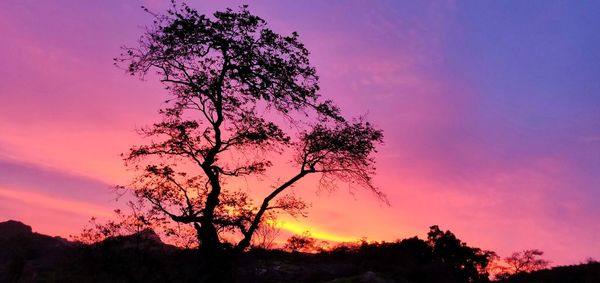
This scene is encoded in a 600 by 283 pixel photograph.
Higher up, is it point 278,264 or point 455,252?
point 455,252

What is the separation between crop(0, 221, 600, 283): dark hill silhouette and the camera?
73.0 ft

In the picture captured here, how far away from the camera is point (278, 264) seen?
61.1 metres

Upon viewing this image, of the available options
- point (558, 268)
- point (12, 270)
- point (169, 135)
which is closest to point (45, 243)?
point (12, 270)

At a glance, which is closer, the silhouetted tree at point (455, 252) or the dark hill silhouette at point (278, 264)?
the dark hill silhouette at point (278, 264)

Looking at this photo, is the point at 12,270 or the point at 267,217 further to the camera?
the point at 12,270

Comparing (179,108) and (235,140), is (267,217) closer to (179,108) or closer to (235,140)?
(235,140)

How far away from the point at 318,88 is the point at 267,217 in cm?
670

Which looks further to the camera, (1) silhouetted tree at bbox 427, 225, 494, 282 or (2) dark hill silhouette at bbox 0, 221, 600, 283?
(1) silhouetted tree at bbox 427, 225, 494, 282

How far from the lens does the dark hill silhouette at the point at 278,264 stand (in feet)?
73.0

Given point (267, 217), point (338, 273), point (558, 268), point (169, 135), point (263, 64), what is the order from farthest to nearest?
point (558, 268)
point (338, 273)
point (267, 217)
point (169, 135)
point (263, 64)

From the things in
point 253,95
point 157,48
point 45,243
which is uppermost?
point 45,243

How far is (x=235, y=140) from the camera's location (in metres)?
22.8

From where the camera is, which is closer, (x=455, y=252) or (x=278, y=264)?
(x=278, y=264)

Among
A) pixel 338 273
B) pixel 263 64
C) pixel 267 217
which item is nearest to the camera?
pixel 263 64
